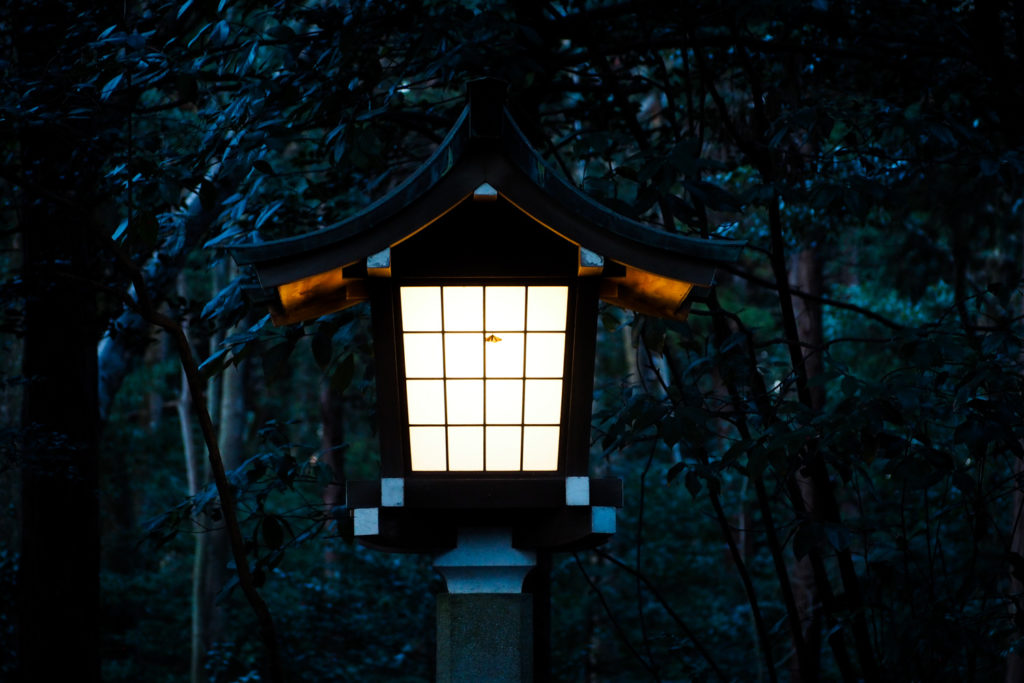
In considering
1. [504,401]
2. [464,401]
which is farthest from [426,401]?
[504,401]

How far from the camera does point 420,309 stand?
2723 mm

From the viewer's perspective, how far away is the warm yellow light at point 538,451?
2.73 metres

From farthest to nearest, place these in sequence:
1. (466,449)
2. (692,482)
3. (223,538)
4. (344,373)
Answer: (223,538), (344,373), (692,482), (466,449)

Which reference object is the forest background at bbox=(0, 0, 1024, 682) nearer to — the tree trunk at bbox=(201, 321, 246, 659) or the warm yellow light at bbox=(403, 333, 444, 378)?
the warm yellow light at bbox=(403, 333, 444, 378)

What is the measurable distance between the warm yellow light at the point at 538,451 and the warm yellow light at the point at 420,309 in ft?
1.20

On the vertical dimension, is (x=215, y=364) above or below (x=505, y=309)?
above

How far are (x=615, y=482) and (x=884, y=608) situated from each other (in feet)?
6.20

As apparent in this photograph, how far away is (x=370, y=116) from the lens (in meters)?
3.96

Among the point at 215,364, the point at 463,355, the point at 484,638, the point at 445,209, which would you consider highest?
the point at 215,364

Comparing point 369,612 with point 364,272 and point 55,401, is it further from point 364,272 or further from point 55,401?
point 364,272

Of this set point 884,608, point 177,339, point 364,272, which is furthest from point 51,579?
point 884,608

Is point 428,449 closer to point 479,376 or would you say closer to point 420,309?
point 479,376

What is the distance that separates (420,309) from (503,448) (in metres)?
0.42

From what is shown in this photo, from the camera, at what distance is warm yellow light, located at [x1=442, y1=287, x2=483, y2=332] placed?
272 cm
